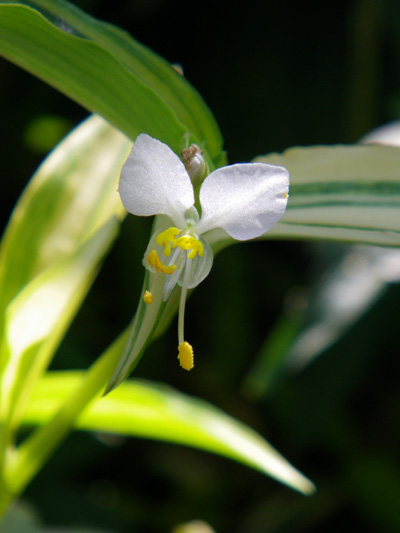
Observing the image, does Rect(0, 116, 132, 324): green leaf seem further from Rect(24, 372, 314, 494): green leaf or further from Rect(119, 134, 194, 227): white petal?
Rect(119, 134, 194, 227): white petal

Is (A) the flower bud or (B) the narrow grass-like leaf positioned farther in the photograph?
(B) the narrow grass-like leaf

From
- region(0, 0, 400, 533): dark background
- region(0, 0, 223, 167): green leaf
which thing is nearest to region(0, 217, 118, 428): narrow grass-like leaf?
region(0, 0, 223, 167): green leaf

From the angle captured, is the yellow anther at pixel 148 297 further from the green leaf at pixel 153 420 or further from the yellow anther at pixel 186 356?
the green leaf at pixel 153 420

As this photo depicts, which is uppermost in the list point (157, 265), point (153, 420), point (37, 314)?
point (157, 265)

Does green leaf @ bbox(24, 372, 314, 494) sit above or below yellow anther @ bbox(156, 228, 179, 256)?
below

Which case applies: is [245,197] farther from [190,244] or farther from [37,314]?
[37,314]

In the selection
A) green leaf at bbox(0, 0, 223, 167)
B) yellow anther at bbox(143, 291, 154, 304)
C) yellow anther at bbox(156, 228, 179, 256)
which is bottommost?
yellow anther at bbox(143, 291, 154, 304)

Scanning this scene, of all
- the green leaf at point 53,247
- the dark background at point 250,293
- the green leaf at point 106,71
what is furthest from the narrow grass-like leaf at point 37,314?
the dark background at point 250,293

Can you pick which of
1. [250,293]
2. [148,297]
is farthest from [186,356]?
[250,293]
